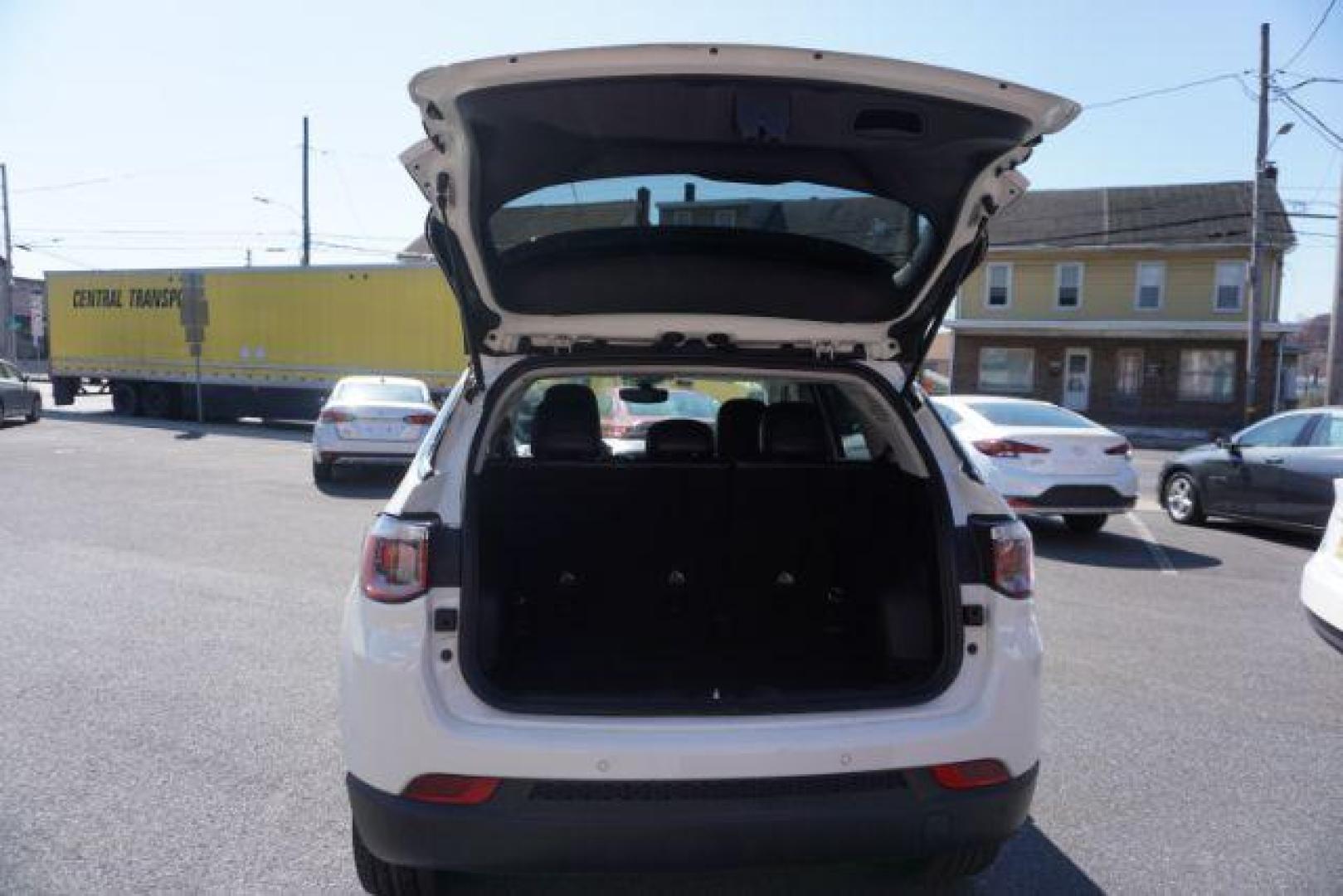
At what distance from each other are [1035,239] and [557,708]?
1291 inches

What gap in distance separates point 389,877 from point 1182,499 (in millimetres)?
10203

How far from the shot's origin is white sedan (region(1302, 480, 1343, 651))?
4.29 meters


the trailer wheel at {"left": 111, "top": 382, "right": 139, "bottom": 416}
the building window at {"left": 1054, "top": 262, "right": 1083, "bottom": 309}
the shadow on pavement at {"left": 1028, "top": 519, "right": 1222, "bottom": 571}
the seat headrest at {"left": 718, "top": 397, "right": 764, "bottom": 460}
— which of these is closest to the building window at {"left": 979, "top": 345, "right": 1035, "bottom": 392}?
the building window at {"left": 1054, "top": 262, "right": 1083, "bottom": 309}

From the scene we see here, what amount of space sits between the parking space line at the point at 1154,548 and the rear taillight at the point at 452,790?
278 inches

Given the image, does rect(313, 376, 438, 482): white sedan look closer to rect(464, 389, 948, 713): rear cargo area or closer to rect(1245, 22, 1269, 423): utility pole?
rect(464, 389, 948, 713): rear cargo area

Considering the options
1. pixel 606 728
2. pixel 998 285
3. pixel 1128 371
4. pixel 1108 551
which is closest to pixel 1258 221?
pixel 1128 371

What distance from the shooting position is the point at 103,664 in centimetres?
480

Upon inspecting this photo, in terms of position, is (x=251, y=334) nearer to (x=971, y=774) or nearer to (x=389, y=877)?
(x=389, y=877)

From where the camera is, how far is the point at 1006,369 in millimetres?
31703

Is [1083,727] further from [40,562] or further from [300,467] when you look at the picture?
[300,467]

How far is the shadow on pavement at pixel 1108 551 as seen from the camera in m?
8.09

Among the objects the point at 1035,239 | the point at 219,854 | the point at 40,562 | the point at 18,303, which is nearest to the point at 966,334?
the point at 1035,239

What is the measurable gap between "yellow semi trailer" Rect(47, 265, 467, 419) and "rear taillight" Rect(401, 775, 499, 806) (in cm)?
1673

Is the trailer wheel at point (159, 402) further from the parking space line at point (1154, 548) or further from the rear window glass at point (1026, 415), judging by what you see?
the parking space line at point (1154, 548)
